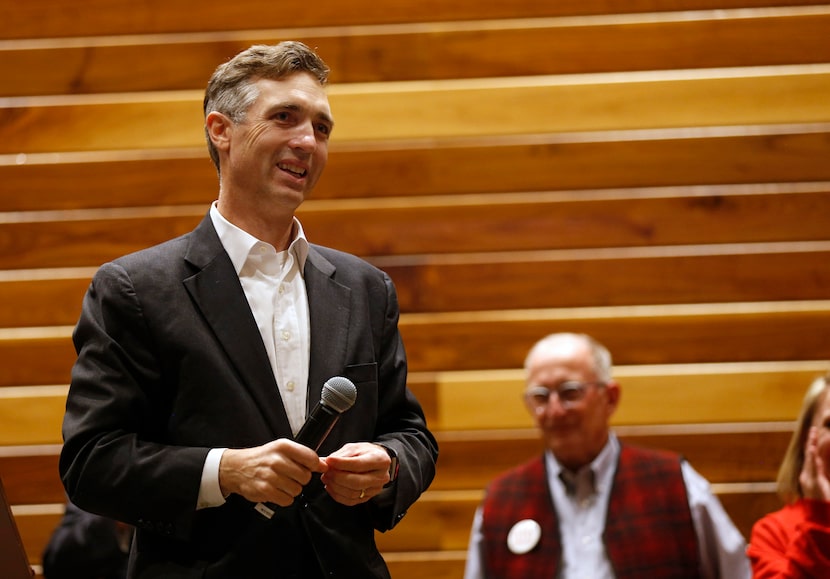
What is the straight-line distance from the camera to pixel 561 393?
2.87 meters

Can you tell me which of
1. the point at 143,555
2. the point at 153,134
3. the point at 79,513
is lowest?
the point at 79,513

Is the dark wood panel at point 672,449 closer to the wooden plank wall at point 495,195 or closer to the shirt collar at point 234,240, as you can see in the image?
the wooden plank wall at point 495,195

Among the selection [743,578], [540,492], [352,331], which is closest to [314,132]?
[352,331]

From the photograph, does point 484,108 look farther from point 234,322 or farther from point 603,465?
point 234,322

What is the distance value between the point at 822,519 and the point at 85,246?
2.35 meters

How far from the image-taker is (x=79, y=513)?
3096mm

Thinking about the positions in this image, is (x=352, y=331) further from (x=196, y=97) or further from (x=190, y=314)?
(x=196, y=97)

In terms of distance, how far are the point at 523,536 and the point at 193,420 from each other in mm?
1399

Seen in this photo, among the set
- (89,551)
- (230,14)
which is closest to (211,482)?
(89,551)

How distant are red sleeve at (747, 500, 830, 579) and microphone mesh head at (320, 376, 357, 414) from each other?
1395mm

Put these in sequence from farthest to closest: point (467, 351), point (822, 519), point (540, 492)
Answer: point (467, 351), point (540, 492), point (822, 519)

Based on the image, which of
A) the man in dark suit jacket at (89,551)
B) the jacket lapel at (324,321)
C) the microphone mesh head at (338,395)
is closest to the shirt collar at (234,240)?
the jacket lapel at (324,321)

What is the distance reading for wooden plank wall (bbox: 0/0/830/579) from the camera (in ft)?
10.7

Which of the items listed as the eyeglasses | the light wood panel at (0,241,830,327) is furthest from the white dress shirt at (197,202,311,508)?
the light wood panel at (0,241,830,327)
